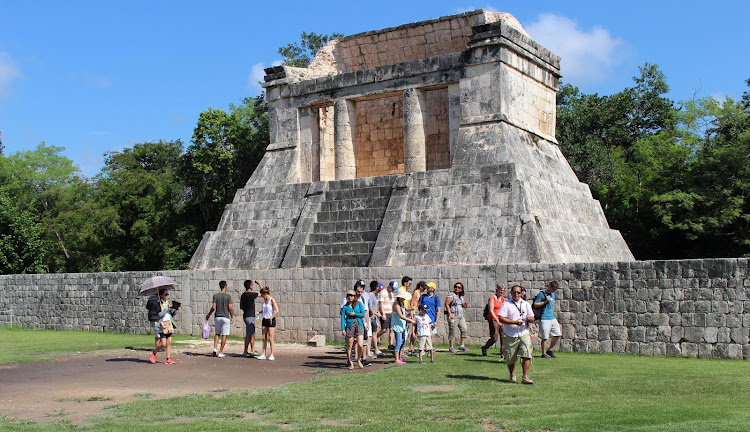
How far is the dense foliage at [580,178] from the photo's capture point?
28844 mm

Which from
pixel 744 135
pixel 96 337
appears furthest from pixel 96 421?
pixel 744 135

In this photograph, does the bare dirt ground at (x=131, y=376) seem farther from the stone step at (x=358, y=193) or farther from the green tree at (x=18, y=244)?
the green tree at (x=18, y=244)

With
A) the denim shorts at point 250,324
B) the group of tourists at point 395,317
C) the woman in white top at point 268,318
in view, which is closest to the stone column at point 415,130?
the group of tourists at point 395,317

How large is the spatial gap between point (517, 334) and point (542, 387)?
0.92m

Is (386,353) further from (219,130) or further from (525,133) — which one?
Result: (219,130)

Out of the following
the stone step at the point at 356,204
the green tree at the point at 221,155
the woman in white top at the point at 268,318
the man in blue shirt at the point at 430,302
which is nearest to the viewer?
the man in blue shirt at the point at 430,302

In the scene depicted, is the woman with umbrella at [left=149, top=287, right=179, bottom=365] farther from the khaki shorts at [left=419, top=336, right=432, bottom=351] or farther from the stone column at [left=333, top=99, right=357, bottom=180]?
the stone column at [left=333, top=99, right=357, bottom=180]

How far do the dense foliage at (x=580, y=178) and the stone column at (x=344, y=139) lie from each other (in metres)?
12.3

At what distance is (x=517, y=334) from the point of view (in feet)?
39.7

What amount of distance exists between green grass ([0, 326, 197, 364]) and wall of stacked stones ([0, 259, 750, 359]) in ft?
6.03

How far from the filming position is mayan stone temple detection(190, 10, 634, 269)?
63.0 ft

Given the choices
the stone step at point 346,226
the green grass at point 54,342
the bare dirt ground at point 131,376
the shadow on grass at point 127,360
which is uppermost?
the stone step at point 346,226

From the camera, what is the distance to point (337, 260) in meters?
20.4

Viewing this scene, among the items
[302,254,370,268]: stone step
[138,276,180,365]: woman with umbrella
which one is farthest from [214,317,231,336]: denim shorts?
[302,254,370,268]: stone step
